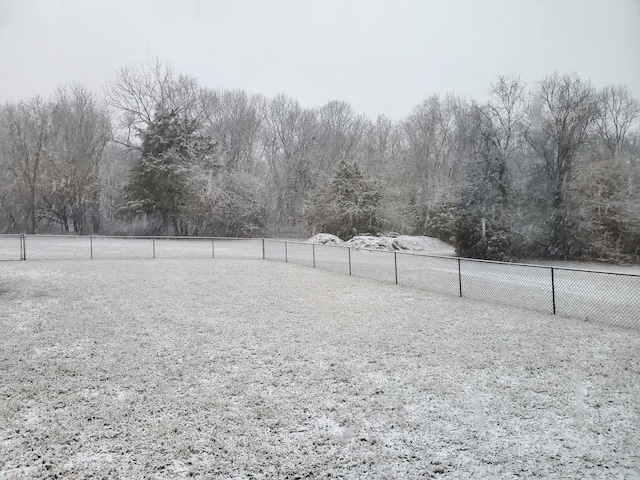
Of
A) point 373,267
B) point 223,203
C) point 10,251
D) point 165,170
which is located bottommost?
point 373,267

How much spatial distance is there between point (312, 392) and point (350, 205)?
72.4 feet

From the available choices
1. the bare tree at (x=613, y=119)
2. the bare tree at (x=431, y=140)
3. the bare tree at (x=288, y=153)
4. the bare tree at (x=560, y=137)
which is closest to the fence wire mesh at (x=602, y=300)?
the bare tree at (x=613, y=119)

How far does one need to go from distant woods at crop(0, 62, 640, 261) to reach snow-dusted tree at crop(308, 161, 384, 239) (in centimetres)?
9

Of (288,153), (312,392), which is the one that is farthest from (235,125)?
(312,392)

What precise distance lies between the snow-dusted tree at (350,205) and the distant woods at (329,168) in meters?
0.09

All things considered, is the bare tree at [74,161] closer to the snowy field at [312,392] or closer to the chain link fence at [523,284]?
the chain link fence at [523,284]

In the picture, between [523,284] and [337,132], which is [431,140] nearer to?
[337,132]

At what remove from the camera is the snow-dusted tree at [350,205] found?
25469mm


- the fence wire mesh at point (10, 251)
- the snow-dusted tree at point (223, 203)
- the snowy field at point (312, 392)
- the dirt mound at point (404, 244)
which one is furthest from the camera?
the snow-dusted tree at point (223, 203)

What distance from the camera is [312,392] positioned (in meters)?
3.76

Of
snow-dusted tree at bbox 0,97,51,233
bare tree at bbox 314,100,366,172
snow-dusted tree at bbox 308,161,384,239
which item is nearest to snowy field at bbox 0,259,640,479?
snow-dusted tree at bbox 308,161,384,239

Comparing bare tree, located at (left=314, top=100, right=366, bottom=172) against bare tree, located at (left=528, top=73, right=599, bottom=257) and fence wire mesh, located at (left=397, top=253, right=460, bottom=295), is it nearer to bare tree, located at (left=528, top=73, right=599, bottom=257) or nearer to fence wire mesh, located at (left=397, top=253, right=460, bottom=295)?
bare tree, located at (left=528, top=73, right=599, bottom=257)

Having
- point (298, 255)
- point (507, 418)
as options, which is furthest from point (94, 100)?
point (507, 418)

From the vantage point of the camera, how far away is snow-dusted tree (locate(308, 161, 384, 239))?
25469 mm
